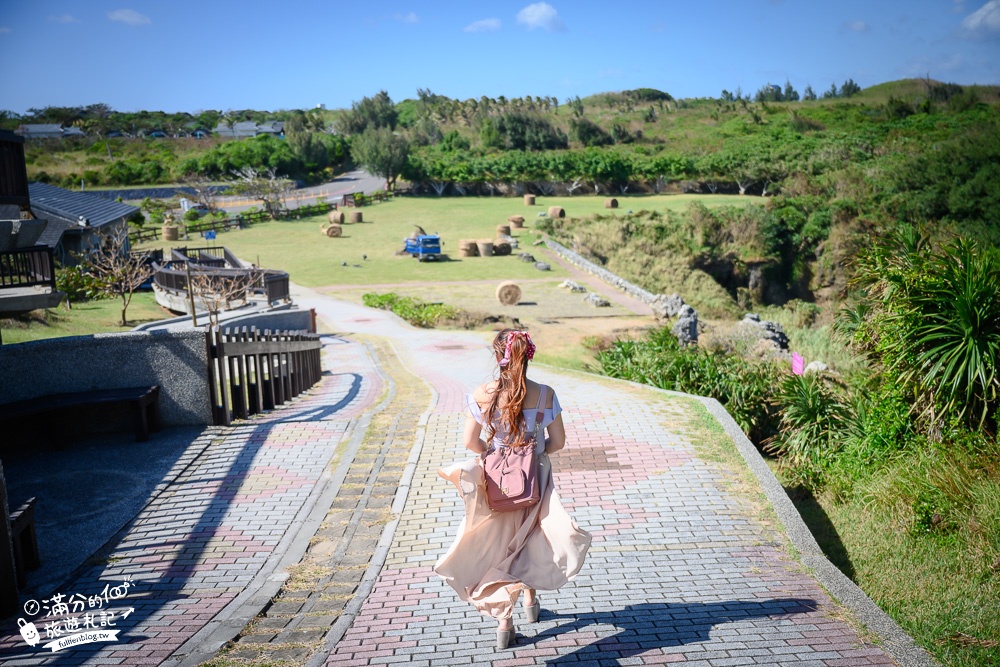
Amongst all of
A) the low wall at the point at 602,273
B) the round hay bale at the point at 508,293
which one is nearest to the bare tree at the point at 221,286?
the round hay bale at the point at 508,293

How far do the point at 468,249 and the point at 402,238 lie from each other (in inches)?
243

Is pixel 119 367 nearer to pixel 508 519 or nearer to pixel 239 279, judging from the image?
pixel 508 519

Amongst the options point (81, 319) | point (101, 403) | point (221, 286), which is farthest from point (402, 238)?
point (101, 403)

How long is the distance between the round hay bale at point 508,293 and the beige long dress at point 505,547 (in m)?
20.4

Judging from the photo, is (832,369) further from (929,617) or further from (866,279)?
(929,617)

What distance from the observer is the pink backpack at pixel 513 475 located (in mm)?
4574

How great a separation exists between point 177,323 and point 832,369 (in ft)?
44.0

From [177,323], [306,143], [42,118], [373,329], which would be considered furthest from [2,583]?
[42,118]

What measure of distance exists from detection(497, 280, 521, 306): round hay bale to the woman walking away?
20431mm

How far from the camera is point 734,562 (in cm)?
611

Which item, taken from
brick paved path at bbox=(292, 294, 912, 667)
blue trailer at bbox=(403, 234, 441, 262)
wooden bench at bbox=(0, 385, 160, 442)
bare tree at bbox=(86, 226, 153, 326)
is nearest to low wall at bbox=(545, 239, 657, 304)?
blue trailer at bbox=(403, 234, 441, 262)

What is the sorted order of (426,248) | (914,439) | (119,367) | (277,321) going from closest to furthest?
1. (914,439)
2. (119,367)
3. (277,321)
4. (426,248)

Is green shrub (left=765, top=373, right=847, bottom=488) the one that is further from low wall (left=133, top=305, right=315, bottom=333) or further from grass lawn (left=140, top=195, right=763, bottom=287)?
grass lawn (left=140, top=195, right=763, bottom=287)

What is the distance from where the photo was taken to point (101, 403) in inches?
344
